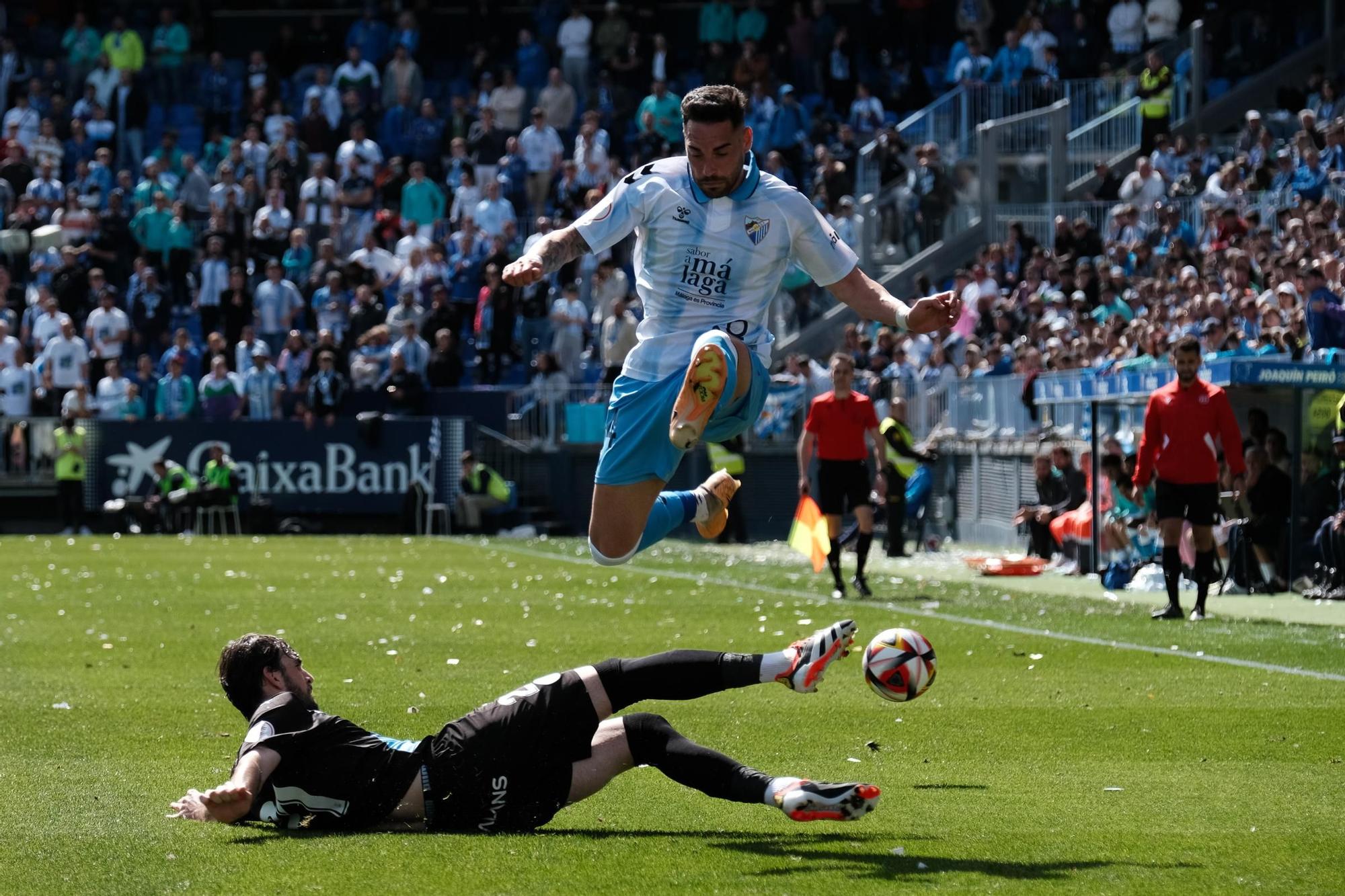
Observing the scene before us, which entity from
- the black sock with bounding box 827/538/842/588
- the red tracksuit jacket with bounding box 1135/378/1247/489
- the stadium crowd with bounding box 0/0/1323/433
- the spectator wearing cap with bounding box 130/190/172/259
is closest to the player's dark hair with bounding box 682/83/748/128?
the red tracksuit jacket with bounding box 1135/378/1247/489

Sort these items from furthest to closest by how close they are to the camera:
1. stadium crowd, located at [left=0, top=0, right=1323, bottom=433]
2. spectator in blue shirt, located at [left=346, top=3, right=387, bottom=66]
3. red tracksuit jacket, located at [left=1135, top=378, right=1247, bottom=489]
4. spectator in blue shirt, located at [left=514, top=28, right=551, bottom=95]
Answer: spectator in blue shirt, located at [left=346, top=3, right=387, bottom=66], spectator in blue shirt, located at [left=514, top=28, right=551, bottom=95], stadium crowd, located at [left=0, top=0, right=1323, bottom=433], red tracksuit jacket, located at [left=1135, top=378, right=1247, bottom=489]

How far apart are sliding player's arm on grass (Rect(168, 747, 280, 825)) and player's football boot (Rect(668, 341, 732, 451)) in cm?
219

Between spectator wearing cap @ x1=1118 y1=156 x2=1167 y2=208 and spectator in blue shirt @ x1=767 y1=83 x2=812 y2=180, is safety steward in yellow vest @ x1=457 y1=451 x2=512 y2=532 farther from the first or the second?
spectator wearing cap @ x1=1118 y1=156 x2=1167 y2=208

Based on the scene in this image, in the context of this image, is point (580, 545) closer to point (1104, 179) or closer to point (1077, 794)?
point (1104, 179)

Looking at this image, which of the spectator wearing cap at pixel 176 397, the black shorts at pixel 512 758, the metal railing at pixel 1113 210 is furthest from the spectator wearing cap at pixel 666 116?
the black shorts at pixel 512 758

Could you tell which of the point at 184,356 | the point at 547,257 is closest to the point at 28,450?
the point at 184,356

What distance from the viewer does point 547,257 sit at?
8336mm

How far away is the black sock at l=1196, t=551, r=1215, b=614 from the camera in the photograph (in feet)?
51.3

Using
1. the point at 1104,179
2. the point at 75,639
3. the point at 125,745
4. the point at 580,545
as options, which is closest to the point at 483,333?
the point at 580,545

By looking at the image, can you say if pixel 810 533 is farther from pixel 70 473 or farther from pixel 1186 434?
pixel 70 473

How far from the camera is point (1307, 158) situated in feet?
82.8

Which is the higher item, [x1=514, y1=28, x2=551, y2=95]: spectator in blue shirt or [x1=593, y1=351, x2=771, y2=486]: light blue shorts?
[x1=514, y1=28, x2=551, y2=95]: spectator in blue shirt

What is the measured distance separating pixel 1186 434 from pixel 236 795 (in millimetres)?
10702

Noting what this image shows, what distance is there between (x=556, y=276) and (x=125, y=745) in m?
23.6
